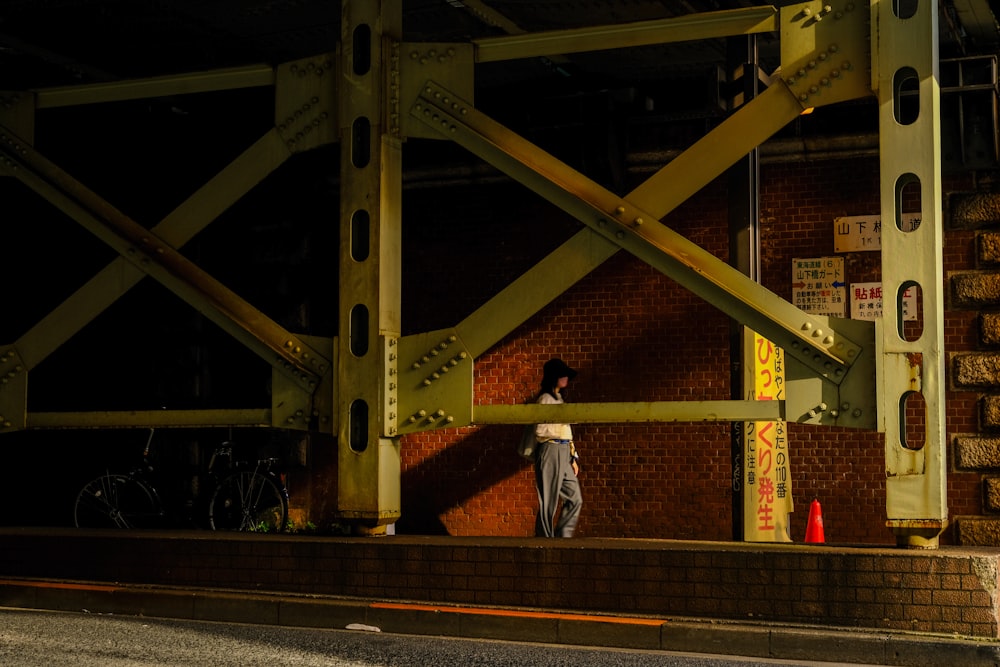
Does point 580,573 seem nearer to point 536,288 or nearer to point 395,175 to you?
point 536,288

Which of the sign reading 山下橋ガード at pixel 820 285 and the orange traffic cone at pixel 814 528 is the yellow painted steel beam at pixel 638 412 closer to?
the orange traffic cone at pixel 814 528

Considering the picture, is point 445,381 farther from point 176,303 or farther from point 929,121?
point 176,303

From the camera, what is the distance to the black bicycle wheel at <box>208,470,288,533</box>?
53.1 ft

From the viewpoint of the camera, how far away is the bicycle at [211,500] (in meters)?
16.1

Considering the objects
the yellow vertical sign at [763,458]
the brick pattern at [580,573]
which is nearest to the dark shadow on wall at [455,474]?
the yellow vertical sign at [763,458]

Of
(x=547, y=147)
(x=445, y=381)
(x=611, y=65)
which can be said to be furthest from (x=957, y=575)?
(x=611, y=65)

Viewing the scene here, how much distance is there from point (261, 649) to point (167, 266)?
3.97 metres

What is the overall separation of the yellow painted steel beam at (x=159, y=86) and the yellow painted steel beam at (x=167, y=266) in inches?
22.3

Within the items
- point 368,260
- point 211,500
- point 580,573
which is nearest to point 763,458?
point 580,573

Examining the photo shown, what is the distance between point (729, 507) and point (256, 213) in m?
6.96

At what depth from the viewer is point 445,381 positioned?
435 inches

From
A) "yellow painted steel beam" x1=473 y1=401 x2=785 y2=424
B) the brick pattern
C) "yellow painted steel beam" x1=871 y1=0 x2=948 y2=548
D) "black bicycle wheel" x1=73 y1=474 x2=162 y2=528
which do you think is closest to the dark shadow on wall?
"black bicycle wheel" x1=73 y1=474 x2=162 y2=528

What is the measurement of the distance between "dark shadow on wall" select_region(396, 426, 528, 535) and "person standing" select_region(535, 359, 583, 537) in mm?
2025

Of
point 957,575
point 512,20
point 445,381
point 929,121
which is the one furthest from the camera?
point 512,20
